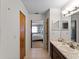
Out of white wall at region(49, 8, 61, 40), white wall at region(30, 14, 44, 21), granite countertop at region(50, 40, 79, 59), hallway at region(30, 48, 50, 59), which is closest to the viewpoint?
granite countertop at region(50, 40, 79, 59)

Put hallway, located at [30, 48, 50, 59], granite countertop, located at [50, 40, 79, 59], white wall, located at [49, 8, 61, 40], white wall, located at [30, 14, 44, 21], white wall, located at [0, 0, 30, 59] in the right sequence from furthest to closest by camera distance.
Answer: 1. white wall, located at [30, 14, 44, 21]
2. white wall, located at [49, 8, 61, 40]
3. hallway, located at [30, 48, 50, 59]
4. granite countertop, located at [50, 40, 79, 59]
5. white wall, located at [0, 0, 30, 59]

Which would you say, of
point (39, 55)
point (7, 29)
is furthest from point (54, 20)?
point (7, 29)

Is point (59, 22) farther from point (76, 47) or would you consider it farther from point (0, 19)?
point (0, 19)

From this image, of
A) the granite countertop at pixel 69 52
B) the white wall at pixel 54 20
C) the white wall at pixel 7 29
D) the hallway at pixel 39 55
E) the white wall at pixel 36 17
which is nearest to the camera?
the white wall at pixel 7 29

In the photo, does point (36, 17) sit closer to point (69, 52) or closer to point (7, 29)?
point (69, 52)

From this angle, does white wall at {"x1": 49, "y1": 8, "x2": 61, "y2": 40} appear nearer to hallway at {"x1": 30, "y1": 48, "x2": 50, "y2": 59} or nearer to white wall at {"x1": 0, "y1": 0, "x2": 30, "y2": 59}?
hallway at {"x1": 30, "y1": 48, "x2": 50, "y2": 59}

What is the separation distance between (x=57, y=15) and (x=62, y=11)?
1.08 feet

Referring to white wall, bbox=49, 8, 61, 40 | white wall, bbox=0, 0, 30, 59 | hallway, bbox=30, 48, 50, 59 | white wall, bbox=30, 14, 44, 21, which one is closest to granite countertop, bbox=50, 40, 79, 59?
white wall, bbox=0, 0, 30, 59

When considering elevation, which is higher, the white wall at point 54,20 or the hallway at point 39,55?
the white wall at point 54,20

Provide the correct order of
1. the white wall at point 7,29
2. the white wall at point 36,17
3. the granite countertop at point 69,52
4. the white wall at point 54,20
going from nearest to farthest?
the white wall at point 7,29 → the granite countertop at point 69,52 → the white wall at point 54,20 → the white wall at point 36,17

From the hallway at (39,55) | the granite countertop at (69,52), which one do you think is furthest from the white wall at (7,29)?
the hallway at (39,55)

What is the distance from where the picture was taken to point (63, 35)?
5688mm

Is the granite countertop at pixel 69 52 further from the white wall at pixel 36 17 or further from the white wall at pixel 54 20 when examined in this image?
the white wall at pixel 36 17

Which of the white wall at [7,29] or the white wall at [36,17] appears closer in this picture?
the white wall at [7,29]
